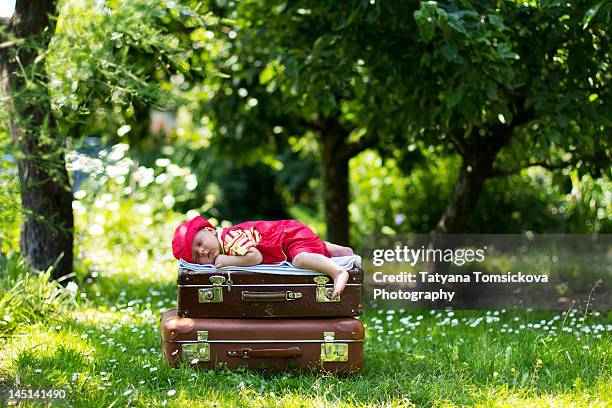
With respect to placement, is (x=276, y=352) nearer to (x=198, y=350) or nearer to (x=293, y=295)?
(x=293, y=295)

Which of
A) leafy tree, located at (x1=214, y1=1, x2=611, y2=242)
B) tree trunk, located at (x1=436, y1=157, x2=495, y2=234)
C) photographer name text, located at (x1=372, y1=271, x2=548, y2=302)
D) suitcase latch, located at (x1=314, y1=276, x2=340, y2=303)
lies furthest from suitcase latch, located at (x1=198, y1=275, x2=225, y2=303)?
tree trunk, located at (x1=436, y1=157, x2=495, y2=234)

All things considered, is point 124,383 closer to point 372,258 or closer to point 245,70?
point 372,258

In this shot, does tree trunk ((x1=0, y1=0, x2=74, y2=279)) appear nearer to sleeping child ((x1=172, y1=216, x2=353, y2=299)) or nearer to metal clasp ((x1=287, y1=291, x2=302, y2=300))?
sleeping child ((x1=172, y1=216, x2=353, y2=299))

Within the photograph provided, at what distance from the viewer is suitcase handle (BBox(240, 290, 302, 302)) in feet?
12.1

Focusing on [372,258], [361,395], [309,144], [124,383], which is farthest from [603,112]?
[309,144]

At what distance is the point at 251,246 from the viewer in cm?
379

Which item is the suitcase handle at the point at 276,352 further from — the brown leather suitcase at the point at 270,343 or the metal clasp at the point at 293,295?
the metal clasp at the point at 293,295

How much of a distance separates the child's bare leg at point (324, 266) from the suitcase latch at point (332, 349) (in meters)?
0.19

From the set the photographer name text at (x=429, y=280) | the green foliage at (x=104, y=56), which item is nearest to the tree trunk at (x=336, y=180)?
the photographer name text at (x=429, y=280)

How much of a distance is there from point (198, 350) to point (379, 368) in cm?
90

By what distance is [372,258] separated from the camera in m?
5.70

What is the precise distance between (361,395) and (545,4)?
8.06ft

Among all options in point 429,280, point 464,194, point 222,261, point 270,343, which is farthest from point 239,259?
point 464,194

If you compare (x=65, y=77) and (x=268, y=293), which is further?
(x=65, y=77)
